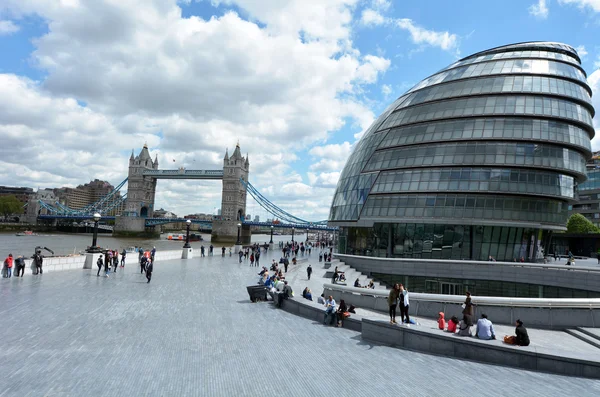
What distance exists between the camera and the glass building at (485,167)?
32.4m

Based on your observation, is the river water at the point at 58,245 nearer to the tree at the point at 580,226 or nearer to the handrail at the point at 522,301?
the handrail at the point at 522,301

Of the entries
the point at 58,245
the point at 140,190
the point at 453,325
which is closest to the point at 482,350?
the point at 453,325

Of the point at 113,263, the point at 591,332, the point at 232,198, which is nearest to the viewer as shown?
the point at 591,332

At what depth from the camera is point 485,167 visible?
32500mm

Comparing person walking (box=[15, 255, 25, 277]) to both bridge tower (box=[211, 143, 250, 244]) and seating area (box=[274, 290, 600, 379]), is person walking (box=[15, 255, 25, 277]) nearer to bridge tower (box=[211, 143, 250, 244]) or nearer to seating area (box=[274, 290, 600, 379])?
seating area (box=[274, 290, 600, 379])

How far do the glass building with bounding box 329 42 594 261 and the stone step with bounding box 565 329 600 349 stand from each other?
18.3 metres

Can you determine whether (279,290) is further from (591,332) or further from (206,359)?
(591,332)

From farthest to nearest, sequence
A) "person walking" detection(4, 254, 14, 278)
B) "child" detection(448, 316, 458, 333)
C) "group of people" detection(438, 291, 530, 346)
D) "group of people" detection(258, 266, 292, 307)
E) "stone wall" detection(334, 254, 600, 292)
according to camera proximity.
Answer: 1. "stone wall" detection(334, 254, 600, 292)
2. "person walking" detection(4, 254, 14, 278)
3. "group of people" detection(258, 266, 292, 307)
4. "child" detection(448, 316, 458, 333)
5. "group of people" detection(438, 291, 530, 346)

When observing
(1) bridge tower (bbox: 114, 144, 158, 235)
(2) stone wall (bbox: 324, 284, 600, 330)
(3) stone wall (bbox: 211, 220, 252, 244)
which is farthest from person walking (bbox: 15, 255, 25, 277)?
(1) bridge tower (bbox: 114, 144, 158, 235)

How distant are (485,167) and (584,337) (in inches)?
861

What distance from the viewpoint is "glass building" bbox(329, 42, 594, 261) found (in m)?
32.4

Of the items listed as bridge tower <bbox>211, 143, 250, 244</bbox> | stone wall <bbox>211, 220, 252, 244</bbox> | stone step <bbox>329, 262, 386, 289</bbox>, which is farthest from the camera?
bridge tower <bbox>211, 143, 250, 244</bbox>

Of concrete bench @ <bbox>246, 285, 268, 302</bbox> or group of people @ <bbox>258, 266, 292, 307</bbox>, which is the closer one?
group of people @ <bbox>258, 266, 292, 307</bbox>

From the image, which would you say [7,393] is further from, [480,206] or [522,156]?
[522,156]
